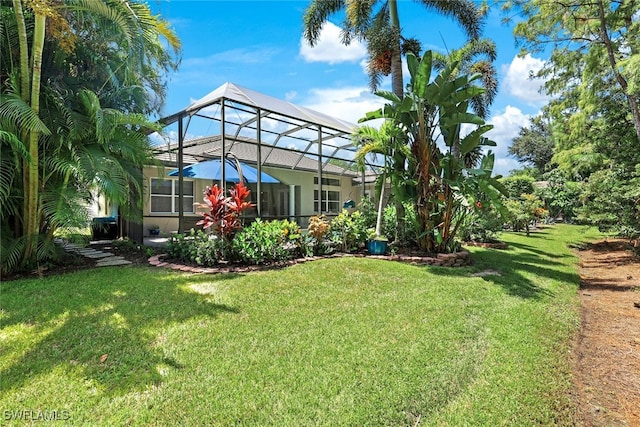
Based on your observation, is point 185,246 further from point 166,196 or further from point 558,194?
point 558,194

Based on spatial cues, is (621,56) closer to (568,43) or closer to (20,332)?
(568,43)

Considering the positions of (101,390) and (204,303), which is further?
(204,303)

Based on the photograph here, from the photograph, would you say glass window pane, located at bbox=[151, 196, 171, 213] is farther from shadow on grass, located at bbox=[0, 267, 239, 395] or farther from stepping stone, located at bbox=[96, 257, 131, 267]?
shadow on grass, located at bbox=[0, 267, 239, 395]

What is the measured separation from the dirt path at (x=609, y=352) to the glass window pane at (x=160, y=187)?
14124 mm

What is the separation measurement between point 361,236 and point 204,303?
5490 mm

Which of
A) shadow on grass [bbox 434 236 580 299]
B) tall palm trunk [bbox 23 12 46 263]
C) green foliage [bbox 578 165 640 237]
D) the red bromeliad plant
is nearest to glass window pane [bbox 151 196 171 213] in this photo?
tall palm trunk [bbox 23 12 46 263]

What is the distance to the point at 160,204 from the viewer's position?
13953 millimetres

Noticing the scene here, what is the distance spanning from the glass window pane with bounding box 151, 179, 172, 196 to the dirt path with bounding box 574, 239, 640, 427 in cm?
1412

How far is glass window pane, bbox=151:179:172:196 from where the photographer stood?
45.0 ft

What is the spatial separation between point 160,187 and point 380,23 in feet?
35.5

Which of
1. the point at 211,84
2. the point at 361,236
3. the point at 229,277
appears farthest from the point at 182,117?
the point at 361,236

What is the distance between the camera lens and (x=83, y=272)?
22.0 feet

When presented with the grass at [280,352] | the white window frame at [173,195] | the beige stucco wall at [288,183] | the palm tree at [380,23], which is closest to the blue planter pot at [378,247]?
the grass at [280,352]

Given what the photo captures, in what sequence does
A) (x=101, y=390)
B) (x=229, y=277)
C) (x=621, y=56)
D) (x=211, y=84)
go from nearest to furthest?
(x=101, y=390) → (x=229, y=277) → (x=621, y=56) → (x=211, y=84)
